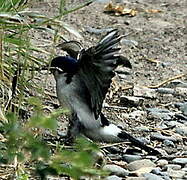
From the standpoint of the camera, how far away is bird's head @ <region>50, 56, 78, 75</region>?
12.8ft

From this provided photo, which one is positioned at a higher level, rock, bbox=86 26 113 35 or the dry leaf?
the dry leaf

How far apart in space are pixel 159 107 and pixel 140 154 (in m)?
0.93

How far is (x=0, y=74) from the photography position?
4266 millimetres

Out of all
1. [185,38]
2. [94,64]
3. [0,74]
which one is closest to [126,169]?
[94,64]

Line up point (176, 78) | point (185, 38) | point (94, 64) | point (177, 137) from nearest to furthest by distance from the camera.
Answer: point (94, 64), point (177, 137), point (176, 78), point (185, 38)

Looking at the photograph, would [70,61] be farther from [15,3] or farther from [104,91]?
[15,3]

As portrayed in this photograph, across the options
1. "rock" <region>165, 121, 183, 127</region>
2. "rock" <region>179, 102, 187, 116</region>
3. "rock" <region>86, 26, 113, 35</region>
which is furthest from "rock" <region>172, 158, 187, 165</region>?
"rock" <region>86, 26, 113, 35</region>

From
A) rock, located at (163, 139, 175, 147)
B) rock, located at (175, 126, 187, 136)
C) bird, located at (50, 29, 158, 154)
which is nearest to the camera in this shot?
bird, located at (50, 29, 158, 154)

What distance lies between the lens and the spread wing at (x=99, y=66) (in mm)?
3639

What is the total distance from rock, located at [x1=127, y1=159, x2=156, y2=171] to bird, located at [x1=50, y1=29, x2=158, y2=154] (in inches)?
7.3

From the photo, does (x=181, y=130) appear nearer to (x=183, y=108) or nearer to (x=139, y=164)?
(x=183, y=108)

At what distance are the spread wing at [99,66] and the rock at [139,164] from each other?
31 cm

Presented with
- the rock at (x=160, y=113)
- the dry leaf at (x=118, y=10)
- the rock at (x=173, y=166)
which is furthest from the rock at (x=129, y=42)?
A: the rock at (x=173, y=166)

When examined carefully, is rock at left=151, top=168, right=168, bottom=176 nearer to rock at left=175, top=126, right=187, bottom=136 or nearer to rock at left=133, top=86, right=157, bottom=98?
rock at left=175, top=126, right=187, bottom=136
